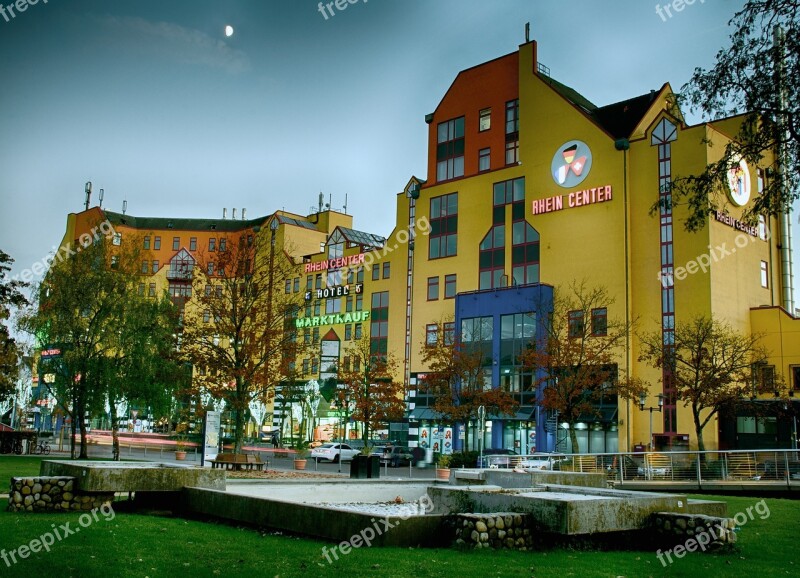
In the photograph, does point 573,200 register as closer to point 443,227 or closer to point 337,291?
point 443,227

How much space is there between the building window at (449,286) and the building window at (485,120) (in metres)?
13.1

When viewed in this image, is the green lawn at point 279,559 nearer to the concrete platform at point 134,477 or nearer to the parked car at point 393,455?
the concrete platform at point 134,477

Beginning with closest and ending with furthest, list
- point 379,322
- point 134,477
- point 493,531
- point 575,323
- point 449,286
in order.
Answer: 1. point 493,531
2. point 134,477
3. point 575,323
4. point 449,286
5. point 379,322

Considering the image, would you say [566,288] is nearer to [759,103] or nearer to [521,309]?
[521,309]

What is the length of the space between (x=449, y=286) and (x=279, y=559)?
209 ft

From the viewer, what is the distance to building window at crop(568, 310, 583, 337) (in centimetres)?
5280

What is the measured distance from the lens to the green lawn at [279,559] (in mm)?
10406

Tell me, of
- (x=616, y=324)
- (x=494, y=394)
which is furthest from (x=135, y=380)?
(x=616, y=324)

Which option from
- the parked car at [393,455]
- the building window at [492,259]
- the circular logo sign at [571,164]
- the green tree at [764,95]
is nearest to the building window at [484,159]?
the building window at [492,259]

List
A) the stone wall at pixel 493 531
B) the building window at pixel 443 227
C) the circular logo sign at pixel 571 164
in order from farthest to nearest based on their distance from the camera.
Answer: the building window at pixel 443 227 < the circular logo sign at pixel 571 164 < the stone wall at pixel 493 531

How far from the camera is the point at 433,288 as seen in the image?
3007 inches

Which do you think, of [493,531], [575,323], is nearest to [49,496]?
[493,531]

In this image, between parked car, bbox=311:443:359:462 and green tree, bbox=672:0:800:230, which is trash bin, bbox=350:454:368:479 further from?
parked car, bbox=311:443:359:462

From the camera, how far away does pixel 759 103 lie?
16.0 metres
